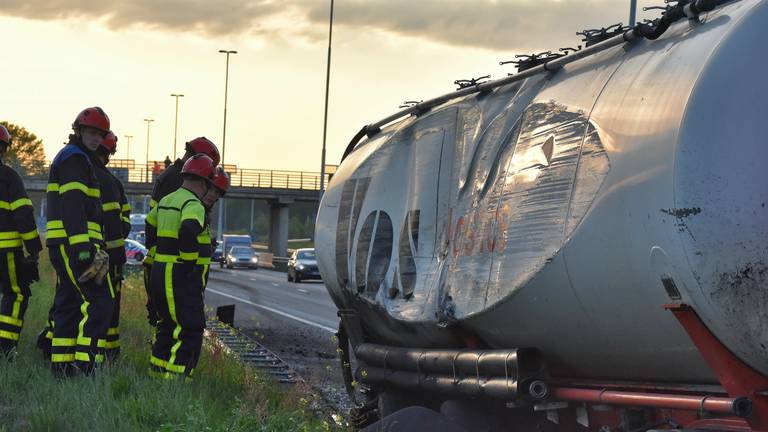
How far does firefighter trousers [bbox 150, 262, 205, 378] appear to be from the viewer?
10.1 meters

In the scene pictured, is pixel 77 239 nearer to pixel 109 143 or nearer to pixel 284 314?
pixel 109 143

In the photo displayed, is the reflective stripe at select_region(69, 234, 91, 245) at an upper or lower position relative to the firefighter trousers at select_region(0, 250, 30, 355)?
upper

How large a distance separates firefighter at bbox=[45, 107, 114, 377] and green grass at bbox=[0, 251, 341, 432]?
235 millimetres

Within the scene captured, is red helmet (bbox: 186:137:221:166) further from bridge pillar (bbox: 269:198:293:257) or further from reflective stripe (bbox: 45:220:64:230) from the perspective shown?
bridge pillar (bbox: 269:198:293:257)

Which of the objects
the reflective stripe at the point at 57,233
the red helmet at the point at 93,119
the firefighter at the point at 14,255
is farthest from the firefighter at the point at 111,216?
the reflective stripe at the point at 57,233

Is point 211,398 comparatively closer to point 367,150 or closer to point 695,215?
point 367,150

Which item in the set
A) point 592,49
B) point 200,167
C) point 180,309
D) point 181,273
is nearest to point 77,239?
point 181,273

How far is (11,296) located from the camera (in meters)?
11.2

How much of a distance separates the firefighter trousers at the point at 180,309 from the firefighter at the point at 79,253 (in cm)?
39

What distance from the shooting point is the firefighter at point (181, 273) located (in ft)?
33.0

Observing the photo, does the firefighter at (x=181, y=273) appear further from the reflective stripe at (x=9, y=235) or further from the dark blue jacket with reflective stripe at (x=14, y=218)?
the reflective stripe at (x=9, y=235)

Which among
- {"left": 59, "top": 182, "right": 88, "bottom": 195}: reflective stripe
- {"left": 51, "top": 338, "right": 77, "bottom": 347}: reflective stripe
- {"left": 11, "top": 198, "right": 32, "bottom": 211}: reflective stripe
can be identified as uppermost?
{"left": 59, "top": 182, "right": 88, "bottom": 195}: reflective stripe

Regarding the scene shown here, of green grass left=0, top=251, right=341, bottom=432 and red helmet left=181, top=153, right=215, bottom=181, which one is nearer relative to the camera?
green grass left=0, top=251, right=341, bottom=432

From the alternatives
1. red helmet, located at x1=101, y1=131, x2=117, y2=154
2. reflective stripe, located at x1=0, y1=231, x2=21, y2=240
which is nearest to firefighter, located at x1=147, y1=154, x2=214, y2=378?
red helmet, located at x1=101, y1=131, x2=117, y2=154
